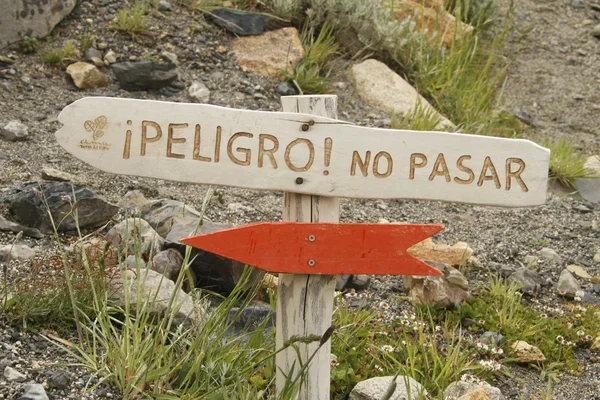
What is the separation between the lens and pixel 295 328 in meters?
3.07

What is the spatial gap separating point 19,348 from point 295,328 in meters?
1.02

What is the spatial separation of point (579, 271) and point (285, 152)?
2785 millimetres

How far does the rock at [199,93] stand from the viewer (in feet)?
20.6

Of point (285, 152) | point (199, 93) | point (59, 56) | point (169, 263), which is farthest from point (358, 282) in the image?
point (59, 56)

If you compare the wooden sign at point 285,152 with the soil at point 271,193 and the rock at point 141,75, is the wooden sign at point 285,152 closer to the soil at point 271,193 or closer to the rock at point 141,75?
the soil at point 271,193

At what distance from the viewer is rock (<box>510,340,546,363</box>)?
412cm

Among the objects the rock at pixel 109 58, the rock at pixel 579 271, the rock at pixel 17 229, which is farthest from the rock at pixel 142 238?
the rock at pixel 579 271

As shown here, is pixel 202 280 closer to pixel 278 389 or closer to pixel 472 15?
pixel 278 389

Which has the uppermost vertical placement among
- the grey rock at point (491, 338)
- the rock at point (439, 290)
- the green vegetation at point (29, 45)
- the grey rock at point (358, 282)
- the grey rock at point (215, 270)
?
the green vegetation at point (29, 45)

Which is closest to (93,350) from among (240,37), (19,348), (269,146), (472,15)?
(19,348)

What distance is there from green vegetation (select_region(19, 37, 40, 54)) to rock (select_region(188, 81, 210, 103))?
3.70 ft

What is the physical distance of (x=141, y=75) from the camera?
20.4 feet

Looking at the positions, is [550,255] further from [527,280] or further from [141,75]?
[141,75]

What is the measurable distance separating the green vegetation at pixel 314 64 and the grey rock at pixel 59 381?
3544 mm
